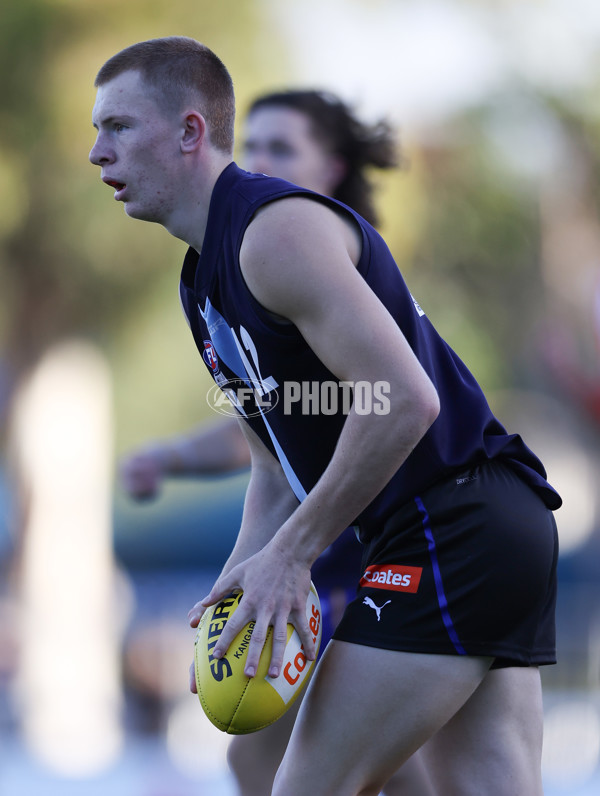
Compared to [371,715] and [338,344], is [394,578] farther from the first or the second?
[338,344]

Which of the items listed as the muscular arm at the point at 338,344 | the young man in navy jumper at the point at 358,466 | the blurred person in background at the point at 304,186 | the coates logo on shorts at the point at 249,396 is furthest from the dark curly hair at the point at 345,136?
the muscular arm at the point at 338,344

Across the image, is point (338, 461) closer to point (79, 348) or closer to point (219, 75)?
point (219, 75)

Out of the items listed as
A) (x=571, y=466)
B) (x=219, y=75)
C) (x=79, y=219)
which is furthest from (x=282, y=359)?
(x=571, y=466)

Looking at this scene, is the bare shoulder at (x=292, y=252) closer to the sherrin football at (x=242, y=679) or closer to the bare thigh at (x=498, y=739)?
the sherrin football at (x=242, y=679)

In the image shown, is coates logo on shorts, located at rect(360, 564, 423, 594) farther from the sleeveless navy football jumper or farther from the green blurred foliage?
the green blurred foliage

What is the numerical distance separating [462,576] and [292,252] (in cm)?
77

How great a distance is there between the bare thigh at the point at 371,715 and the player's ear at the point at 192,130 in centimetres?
115

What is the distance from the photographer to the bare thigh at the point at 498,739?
7.45 feet

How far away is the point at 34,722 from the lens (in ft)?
20.5

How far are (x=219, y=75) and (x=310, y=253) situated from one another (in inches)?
27.9

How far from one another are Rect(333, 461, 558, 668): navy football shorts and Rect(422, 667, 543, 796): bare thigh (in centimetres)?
6

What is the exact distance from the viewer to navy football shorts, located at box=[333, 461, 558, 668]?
2.16 metres

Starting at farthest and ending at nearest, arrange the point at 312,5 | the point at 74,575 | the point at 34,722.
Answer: the point at 312,5
the point at 74,575
the point at 34,722

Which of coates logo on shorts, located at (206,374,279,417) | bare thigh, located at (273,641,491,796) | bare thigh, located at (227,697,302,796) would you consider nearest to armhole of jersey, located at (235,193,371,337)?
coates logo on shorts, located at (206,374,279,417)
